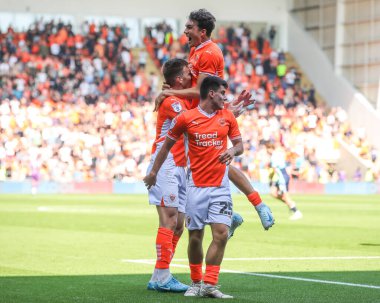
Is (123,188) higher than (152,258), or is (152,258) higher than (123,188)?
(152,258)

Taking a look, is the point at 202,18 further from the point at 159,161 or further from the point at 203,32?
the point at 159,161

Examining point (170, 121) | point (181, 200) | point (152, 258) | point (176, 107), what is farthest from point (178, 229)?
point (152, 258)

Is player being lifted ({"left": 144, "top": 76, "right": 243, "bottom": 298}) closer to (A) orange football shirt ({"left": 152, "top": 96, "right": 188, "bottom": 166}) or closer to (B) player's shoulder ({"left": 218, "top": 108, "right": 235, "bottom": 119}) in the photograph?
(B) player's shoulder ({"left": 218, "top": 108, "right": 235, "bottom": 119})

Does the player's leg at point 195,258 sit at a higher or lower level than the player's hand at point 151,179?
lower

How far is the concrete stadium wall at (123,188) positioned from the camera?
4303 cm

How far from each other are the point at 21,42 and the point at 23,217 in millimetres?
25021

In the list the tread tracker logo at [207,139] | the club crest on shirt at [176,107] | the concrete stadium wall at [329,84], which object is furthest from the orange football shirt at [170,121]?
the concrete stadium wall at [329,84]

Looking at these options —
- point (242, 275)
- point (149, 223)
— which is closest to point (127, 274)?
point (242, 275)

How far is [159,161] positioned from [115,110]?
37.6m

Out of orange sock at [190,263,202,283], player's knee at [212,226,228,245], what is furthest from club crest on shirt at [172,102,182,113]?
orange sock at [190,263,202,283]

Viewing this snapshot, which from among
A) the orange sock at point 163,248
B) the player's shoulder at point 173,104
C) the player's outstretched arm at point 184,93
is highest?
the player's outstretched arm at point 184,93

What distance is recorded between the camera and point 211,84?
1012cm

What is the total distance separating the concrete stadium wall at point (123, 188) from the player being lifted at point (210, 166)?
3219 cm

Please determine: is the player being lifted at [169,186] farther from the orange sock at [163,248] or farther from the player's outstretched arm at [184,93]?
the player's outstretched arm at [184,93]
